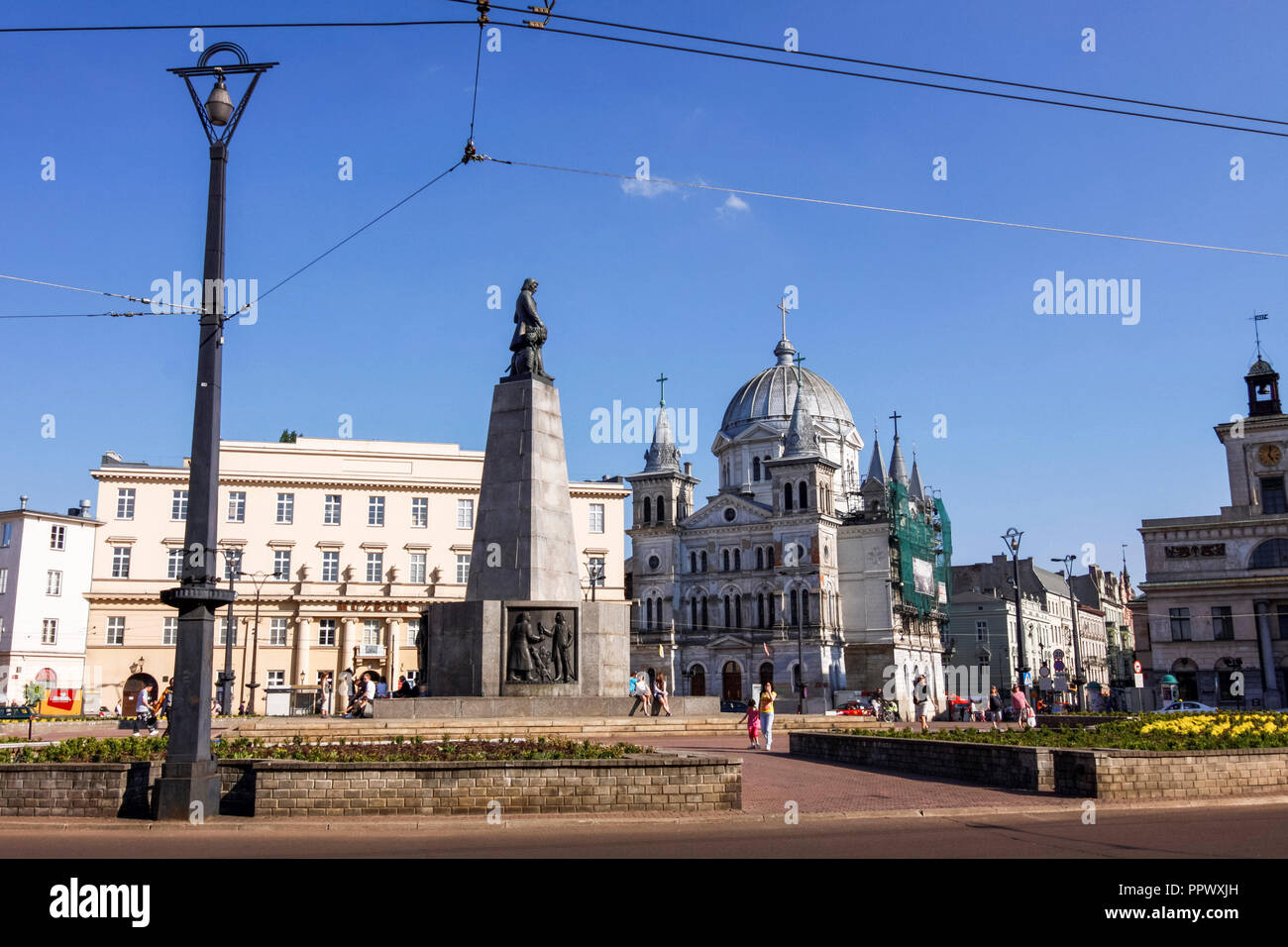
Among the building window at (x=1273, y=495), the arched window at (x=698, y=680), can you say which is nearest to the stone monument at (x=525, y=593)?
the building window at (x=1273, y=495)

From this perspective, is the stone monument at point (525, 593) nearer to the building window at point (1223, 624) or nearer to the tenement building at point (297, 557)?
the tenement building at point (297, 557)

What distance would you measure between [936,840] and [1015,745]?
6.74 meters

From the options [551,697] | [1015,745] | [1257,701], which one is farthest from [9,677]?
[1257,701]

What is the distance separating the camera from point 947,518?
344 feet

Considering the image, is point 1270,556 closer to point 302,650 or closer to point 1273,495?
point 1273,495

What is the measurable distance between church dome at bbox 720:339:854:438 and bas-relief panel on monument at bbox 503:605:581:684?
237 ft

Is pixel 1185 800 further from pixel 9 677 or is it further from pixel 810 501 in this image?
pixel 810 501

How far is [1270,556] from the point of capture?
6675 centimetres

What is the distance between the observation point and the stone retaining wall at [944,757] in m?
17.2

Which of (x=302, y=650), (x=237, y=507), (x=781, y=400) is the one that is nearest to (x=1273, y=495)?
(x=781, y=400)

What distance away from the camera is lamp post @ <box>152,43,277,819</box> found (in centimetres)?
1292

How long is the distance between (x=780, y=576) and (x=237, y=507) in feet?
131

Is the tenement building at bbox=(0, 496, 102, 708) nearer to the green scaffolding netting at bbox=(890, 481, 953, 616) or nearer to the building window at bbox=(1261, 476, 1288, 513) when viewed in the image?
the green scaffolding netting at bbox=(890, 481, 953, 616)

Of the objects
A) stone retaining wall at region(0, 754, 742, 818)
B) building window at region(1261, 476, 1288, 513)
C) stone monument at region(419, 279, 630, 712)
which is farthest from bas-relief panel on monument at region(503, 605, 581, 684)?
building window at region(1261, 476, 1288, 513)
